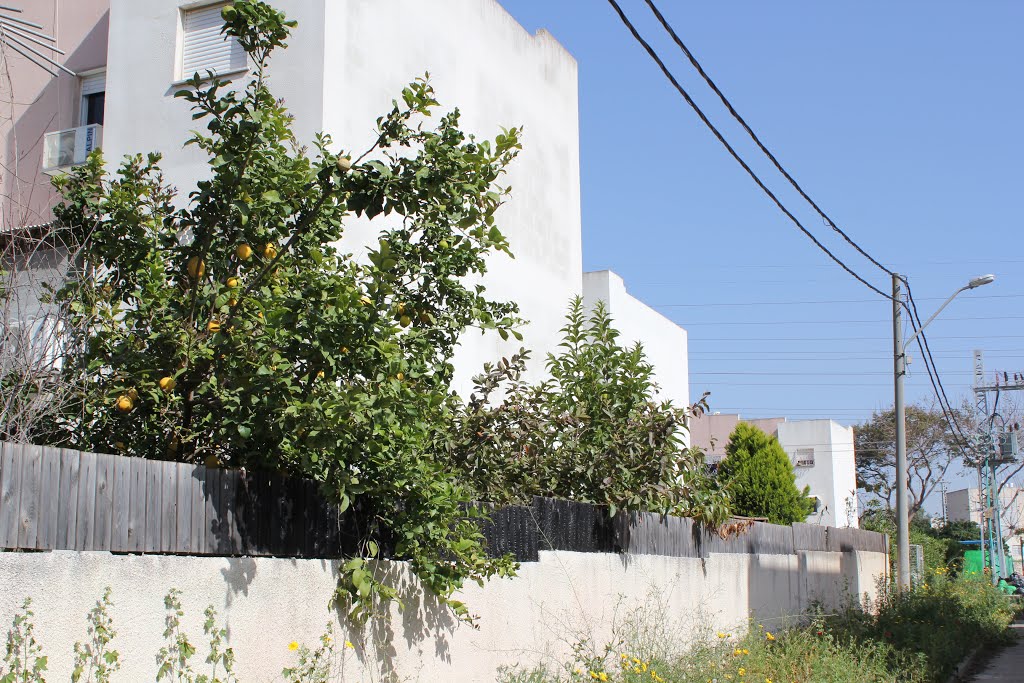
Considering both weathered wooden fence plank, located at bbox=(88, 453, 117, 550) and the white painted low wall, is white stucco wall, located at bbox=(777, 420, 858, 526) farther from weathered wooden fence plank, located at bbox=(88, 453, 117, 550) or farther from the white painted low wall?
weathered wooden fence plank, located at bbox=(88, 453, 117, 550)

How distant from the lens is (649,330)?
2289 centimetres

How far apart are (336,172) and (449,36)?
8.73 meters

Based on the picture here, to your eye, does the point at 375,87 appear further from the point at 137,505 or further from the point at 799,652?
the point at 137,505

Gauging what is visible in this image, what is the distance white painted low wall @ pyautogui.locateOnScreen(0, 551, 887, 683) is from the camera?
15.0 feet

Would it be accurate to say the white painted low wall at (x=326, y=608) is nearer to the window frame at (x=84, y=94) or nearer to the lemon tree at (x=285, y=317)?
the lemon tree at (x=285, y=317)

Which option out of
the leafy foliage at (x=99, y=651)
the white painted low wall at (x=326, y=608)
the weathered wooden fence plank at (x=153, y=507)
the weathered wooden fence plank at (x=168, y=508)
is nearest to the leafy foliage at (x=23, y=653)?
the white painted low wall at (x=326, y=608)

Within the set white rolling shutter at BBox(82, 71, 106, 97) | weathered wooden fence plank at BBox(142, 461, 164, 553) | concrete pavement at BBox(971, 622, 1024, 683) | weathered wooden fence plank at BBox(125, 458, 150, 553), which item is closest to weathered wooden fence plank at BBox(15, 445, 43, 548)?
weathered wooden fence plank at BBox(125, 458, 150, 553)

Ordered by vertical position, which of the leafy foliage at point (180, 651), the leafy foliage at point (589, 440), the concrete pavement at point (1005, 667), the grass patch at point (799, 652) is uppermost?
the leafy foliage at point (589, 440)

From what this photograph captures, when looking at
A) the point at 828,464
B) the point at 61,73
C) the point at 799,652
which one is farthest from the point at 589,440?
the point at 828,464

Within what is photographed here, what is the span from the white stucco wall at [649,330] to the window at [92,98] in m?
9.26

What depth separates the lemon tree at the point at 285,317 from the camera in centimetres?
564

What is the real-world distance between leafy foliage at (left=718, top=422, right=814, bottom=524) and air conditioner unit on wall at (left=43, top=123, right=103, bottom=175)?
49.4 feet

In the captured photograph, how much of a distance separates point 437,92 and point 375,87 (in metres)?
1.32

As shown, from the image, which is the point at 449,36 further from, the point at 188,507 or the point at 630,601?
the point at 188,507
